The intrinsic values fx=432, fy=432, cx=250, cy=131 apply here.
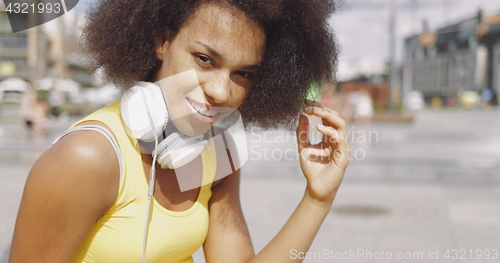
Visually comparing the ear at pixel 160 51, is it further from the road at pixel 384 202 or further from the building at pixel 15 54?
the building at pixel 15 54

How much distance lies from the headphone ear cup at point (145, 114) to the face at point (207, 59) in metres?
0.06

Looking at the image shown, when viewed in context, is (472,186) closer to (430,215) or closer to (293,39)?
(430,215)

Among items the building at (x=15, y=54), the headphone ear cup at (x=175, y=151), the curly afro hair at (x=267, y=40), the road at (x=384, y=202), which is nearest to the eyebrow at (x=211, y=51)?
the curly afro hair at (x=267, y=40)

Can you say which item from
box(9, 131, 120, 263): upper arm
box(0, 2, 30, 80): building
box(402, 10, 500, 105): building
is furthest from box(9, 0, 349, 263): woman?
box(0, 2, 30, 80): building

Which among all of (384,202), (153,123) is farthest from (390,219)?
(153,123)

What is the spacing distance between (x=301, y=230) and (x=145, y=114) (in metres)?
0.62

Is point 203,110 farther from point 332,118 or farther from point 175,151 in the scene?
point 332,118

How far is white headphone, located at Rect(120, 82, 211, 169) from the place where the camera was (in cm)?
124

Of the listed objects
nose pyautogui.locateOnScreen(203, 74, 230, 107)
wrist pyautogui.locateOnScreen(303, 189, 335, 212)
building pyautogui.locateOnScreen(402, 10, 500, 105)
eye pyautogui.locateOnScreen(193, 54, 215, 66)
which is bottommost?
building pyautogui.locateOnScreen(402, 10, 500, 105)

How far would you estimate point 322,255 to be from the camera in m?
3.53

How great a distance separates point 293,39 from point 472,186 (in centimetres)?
539

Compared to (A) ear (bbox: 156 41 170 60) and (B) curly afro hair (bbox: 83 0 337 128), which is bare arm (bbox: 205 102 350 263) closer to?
(B) curly afro hair (bbox: 83 0 337 128)

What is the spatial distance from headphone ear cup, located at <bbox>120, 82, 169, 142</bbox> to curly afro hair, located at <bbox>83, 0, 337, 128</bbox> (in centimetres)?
25

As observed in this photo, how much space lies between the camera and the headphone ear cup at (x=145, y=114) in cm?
124
